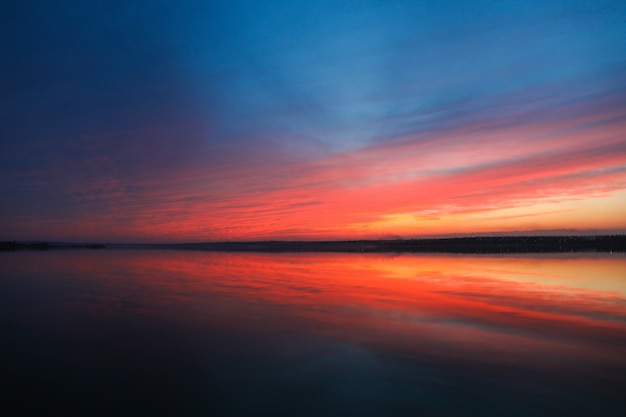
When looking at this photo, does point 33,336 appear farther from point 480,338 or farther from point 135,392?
point 480,338

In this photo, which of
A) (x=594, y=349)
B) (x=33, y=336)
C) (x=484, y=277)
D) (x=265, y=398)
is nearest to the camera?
(x=265, y=398)

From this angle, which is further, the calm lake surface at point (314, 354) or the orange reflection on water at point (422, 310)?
the orange reflection on water at point (422, 310)

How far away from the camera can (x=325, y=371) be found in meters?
7.53

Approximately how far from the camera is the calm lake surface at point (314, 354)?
238 inches

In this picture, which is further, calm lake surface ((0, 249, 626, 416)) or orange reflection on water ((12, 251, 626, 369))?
orange reflection on water ((12, 251, 626, 369))

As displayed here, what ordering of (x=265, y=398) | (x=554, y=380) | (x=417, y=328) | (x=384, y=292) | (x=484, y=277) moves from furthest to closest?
(x=484, y=277) → (x=384, y=292) → (x=417, y=328) → (x=554, y=380) → (x=265, y=398)

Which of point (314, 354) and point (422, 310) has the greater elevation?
point (422, 310)

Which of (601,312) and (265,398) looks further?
(601,312)

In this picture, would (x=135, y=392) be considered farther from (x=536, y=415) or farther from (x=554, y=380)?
(x=554, y=380)

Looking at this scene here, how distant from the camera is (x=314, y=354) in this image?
8.57m

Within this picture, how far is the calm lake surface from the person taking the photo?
6.05 m

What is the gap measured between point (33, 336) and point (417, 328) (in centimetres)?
944

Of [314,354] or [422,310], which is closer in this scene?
[314,354]

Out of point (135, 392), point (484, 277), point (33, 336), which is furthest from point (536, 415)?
point (484, 277)
